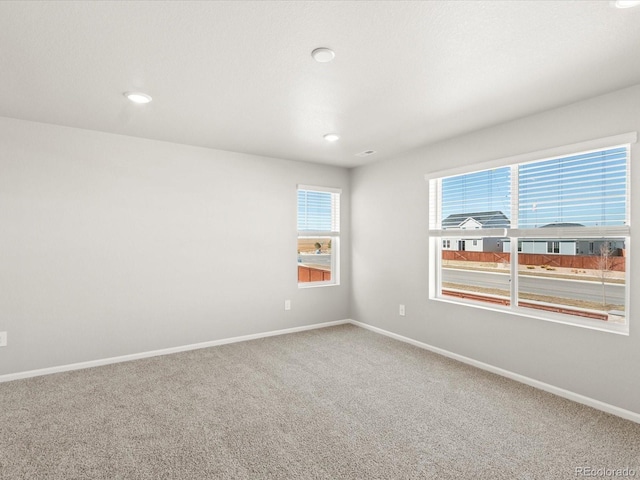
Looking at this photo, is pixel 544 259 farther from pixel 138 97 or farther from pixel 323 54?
pixel 138 97

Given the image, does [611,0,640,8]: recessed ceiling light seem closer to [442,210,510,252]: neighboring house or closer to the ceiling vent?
[442,210,510,252]: neighboring house

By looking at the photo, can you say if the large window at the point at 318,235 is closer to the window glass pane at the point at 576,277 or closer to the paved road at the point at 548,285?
the paved road at the point at 548,285

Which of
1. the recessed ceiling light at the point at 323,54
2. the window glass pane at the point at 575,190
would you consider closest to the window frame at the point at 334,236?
the window glass pane at the point at 575,190

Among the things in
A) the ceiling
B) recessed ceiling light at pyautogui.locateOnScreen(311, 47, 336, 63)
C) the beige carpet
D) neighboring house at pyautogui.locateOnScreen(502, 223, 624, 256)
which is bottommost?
the beige carpet

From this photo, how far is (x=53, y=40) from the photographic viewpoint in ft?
6.27

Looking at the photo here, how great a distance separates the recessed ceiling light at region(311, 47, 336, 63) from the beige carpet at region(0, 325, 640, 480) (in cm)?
236

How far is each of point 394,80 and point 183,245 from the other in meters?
2.85

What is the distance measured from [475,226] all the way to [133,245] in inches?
142

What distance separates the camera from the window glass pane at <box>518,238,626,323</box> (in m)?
2.70

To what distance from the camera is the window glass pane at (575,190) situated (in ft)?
8.65

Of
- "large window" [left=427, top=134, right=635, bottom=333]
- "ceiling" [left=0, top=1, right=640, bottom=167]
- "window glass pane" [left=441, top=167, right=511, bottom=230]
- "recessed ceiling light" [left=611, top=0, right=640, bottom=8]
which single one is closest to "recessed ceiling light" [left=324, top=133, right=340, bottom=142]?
"ceiling" [left=0, top=1, right=640, bottom=167]

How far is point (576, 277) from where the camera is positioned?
2.94 metres

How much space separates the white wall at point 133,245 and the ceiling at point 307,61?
485mm

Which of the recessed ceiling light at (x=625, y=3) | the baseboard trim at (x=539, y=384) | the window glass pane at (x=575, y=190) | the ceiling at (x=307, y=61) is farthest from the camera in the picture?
the window glass pane at (x=575, y=190)
